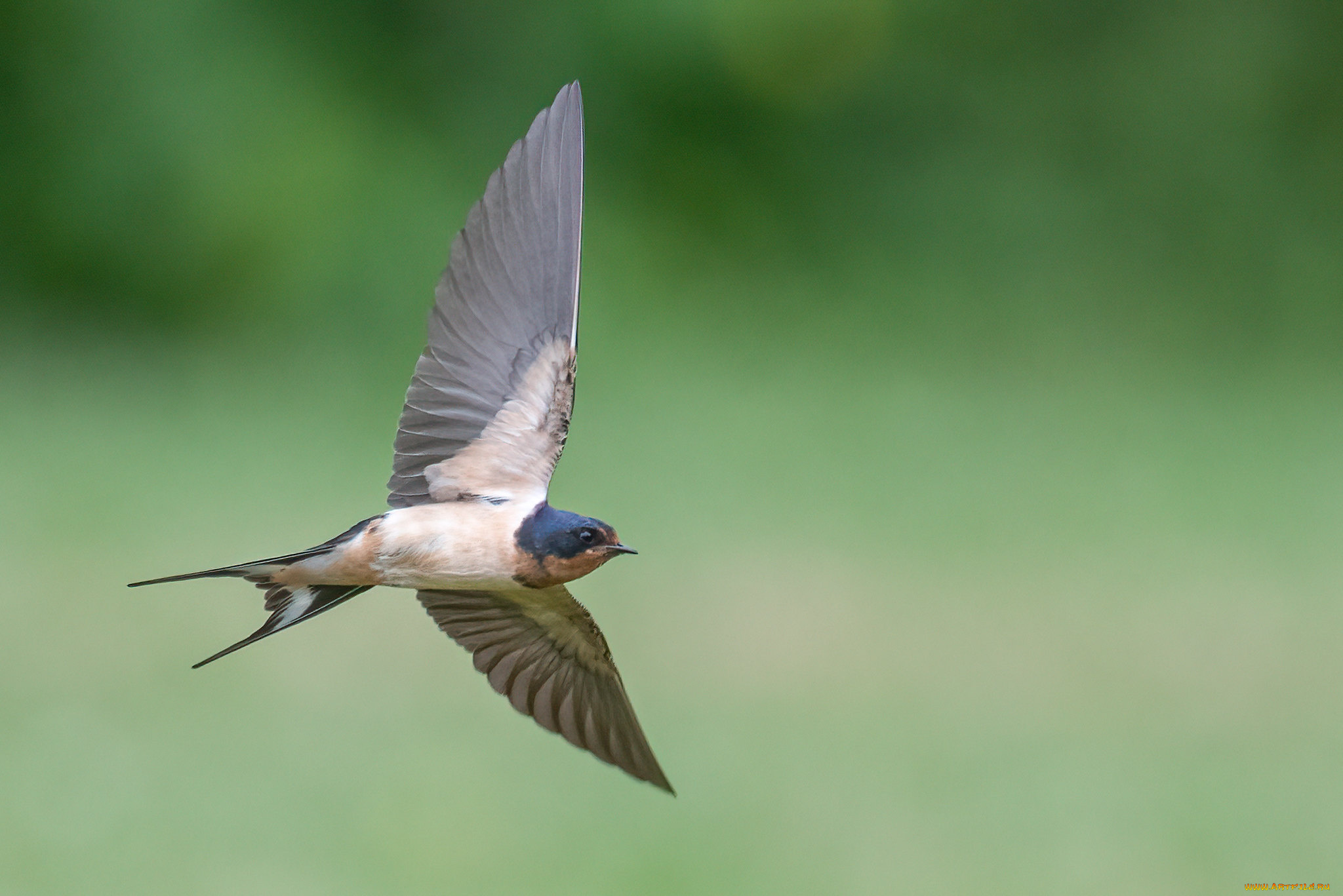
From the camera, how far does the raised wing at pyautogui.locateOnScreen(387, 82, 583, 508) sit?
4.50 ft

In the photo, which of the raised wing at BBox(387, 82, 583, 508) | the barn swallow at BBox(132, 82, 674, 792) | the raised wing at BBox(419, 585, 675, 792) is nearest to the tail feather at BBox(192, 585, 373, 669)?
the barn swallow at BBox(132, 82, 674, 792)

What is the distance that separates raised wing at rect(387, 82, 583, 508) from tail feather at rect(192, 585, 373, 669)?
0.34 ft

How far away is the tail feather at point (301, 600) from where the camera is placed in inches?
50.6

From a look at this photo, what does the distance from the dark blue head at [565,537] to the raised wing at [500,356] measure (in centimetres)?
9

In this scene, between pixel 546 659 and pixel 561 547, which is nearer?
pixel 561 547

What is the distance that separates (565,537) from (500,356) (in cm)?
25

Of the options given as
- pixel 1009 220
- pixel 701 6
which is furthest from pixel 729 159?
pixel 1009 220

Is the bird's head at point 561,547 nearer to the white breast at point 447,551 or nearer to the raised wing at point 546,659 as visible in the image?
the white breast at point 447,551

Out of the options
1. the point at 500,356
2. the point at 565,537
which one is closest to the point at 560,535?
the point at 565,537

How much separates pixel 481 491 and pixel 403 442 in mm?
89

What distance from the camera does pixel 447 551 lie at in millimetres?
1279

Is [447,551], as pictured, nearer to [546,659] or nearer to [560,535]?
[560,535]

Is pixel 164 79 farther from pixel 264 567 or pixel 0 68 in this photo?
pixel 264 567

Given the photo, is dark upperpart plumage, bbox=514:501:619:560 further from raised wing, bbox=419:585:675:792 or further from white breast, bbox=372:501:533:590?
raised wing, bbox=419:585:675:792
